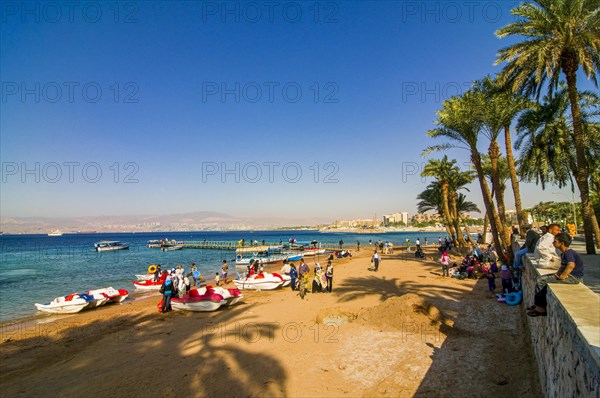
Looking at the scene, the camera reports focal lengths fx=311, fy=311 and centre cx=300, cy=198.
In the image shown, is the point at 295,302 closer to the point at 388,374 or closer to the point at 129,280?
the point at 388,374

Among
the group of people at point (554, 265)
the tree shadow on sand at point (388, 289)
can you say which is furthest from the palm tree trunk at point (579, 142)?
the group of people at point (554, 265)

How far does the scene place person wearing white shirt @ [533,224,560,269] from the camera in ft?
23.7

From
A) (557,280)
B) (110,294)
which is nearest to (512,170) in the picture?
(557,280)

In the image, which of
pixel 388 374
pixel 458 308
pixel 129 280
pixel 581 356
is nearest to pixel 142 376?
pixel 388 374

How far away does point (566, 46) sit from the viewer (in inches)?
624

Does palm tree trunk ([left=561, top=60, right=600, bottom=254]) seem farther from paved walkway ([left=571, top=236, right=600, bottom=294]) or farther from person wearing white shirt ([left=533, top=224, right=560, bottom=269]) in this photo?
person wearing white shirt ([left=533, top=224, right=560, bottom=269])

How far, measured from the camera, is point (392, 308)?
11.5 m

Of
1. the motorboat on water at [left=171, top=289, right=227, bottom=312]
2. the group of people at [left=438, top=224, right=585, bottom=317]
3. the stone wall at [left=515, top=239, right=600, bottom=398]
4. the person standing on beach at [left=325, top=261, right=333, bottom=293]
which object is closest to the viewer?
the stone wall at [left=515, top=239, right=600, bottom=398]

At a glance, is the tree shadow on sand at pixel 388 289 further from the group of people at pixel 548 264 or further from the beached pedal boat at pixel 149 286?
the beached pedal boat at pixel 149 286

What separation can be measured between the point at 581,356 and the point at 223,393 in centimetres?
697

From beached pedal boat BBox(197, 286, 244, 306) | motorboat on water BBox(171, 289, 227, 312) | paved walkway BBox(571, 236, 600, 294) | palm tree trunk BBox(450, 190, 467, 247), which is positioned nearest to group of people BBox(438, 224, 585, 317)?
paved walkway BBox(571, 236, 600, 294)

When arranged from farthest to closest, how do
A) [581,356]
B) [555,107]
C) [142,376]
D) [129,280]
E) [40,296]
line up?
[129,280] → [40,296] → [555,107] → [142,376] → [581,356]

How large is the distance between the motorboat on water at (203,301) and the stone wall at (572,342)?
45.1 ft

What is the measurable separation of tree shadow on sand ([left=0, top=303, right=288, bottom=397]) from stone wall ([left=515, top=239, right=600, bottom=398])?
5.40m
